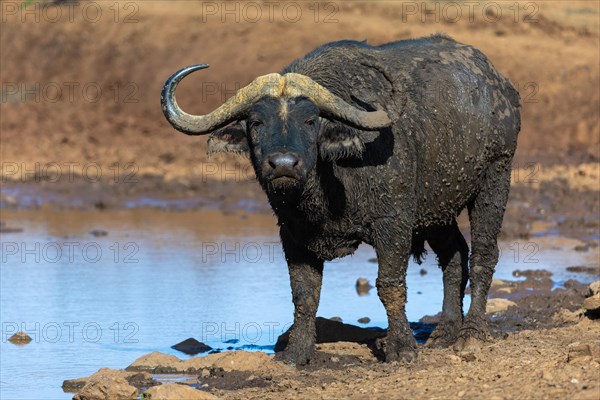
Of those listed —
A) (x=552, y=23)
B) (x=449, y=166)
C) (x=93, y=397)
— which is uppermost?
(x=552, y=23)

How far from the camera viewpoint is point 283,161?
8922 mm

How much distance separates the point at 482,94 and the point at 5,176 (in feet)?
47.1

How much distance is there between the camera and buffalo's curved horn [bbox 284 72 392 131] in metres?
A: 9.47

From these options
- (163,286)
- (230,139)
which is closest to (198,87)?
(163,286)

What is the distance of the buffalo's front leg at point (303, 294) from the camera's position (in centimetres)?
1053

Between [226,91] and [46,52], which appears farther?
[46,52]

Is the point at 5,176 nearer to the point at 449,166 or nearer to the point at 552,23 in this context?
the point at 552,23

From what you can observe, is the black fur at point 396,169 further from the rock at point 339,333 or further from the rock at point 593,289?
the rock at point 593,289

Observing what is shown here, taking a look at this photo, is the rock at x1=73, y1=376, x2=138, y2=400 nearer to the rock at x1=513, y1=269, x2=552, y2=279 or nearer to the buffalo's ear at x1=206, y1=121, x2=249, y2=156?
the buffalo's ear at x1=206, y1=121, x2=249, y2=156

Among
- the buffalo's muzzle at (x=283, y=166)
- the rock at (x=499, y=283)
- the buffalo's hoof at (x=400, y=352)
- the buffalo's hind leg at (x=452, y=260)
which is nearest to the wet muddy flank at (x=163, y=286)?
the rock at (x=499, y=283)

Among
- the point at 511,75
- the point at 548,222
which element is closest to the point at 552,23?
the point at 511,75

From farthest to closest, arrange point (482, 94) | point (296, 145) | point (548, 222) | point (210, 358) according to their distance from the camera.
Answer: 1. point (548, 222)
2. point (482, 94)
3. point (210, 358)
4. point (296, 145)

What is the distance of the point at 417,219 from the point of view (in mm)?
10648

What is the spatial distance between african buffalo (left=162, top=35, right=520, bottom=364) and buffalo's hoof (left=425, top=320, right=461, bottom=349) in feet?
0.04
